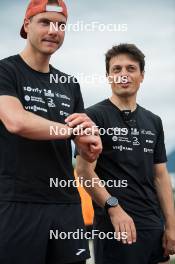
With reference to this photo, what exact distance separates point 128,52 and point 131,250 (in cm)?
156

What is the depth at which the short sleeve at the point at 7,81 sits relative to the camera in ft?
11.4

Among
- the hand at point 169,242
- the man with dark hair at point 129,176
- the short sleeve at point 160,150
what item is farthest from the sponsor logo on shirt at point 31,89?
the hand at point 169,242

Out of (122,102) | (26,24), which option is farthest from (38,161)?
(122,102)

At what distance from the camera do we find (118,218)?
4227mm

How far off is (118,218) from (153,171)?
77 centimetres

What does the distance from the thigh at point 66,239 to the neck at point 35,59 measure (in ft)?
2.74

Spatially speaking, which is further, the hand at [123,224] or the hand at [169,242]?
the hand at [169,242]

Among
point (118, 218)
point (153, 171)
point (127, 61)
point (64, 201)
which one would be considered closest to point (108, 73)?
point (127, 61)

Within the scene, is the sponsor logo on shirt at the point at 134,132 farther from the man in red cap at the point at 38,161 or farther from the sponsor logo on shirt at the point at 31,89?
the sponsor logo on shirt at the point at 31,89

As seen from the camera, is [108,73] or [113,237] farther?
[108,73]

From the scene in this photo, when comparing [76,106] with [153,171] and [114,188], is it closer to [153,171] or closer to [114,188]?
[114,188]

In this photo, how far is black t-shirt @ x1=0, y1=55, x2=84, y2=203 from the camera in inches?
138

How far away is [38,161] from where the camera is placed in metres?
3.54

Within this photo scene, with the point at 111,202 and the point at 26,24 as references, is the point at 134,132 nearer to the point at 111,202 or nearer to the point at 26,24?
the point at 111,202
